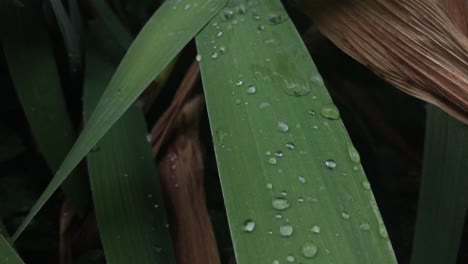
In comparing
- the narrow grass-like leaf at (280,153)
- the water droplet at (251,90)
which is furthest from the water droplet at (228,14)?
the water droplet at (251,90)

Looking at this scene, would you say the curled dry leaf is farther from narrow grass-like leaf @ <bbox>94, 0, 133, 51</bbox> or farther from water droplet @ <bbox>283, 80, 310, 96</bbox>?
narrow grass-like leaf @ <bbox>94, 0, 133, 51</bbox>

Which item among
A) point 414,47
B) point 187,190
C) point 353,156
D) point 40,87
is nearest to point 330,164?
point 353,156

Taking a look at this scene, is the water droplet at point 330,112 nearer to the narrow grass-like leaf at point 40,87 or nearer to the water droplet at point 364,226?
the water droplet at point 364,226

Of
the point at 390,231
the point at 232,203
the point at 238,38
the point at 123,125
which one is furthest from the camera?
the point at 390,231

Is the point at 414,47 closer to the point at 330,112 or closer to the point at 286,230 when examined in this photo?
the point at 330,112

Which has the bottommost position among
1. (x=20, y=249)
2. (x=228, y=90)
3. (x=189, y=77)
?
(x=20, y=249)

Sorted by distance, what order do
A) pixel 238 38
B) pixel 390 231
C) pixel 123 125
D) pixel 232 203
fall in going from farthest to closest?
pixel 390 231
pixel 123 125
pixel 238 38
pixel 232 203

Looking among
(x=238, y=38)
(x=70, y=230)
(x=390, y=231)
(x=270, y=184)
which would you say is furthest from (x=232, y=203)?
(x=390, y=231)

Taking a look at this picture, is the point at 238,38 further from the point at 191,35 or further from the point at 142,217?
the point at 142,217
